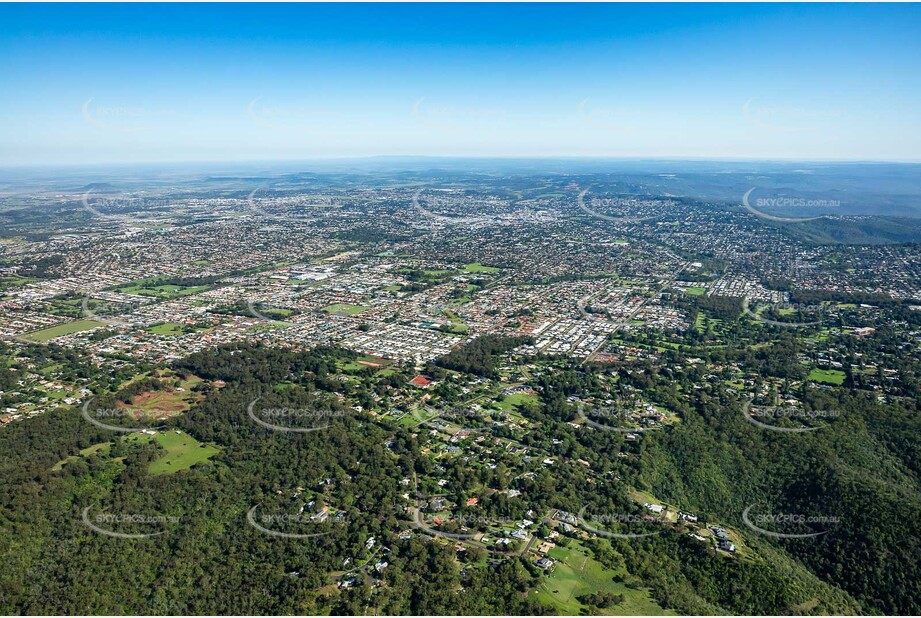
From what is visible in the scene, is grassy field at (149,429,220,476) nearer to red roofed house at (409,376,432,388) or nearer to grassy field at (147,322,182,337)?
red roofed house at (409,376,432,388)

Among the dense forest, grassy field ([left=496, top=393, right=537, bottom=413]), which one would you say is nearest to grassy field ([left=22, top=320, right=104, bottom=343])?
the dense forest

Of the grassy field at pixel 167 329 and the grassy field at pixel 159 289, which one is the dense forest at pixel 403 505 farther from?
the grassy field at pixel 159 289

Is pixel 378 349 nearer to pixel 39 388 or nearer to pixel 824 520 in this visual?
pixel 39 388

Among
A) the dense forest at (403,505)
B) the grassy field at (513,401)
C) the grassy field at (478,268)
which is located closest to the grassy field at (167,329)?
the dense forest at (403,505)

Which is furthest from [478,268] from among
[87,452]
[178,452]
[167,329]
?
[87,452]

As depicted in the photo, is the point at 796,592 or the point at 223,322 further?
the point at 223,322

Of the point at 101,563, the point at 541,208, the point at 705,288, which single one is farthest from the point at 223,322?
the point at 541,208

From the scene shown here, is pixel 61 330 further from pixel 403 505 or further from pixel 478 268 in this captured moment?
pixel 478 268
